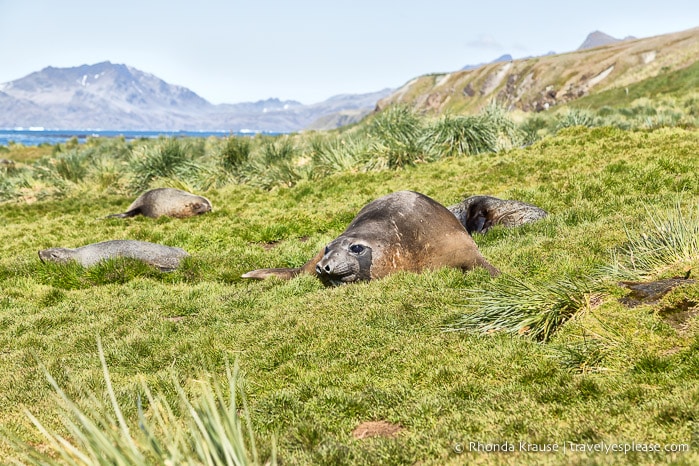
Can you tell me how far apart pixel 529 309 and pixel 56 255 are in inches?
352

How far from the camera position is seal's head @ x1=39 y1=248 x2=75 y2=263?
1127 centimetres

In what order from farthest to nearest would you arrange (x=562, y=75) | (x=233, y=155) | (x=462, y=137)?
(x=562, y=75) → (x=233, y=155) → (x=462, y=137)

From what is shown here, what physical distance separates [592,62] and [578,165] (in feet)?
286

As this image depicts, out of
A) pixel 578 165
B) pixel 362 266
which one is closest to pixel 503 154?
pixel 578 165

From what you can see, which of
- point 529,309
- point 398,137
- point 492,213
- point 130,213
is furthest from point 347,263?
point 398,137

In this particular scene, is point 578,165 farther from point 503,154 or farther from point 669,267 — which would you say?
point 669,267

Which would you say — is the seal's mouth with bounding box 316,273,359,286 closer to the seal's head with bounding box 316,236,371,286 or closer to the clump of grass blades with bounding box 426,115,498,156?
the seal's head with bounding box 316,236,371,286

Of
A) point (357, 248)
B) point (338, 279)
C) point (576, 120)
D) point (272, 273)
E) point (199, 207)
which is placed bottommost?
point (272, 273)

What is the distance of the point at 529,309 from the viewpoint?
6.01m

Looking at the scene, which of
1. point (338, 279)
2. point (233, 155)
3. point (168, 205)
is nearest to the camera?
point (338, 279)

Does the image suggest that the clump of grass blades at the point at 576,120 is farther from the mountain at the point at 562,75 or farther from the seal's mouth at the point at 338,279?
the mountain at the point at 562,75

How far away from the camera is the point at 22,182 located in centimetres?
2486

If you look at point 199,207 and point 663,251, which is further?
point 199,207

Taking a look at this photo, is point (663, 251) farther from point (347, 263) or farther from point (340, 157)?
point (340, 157)
